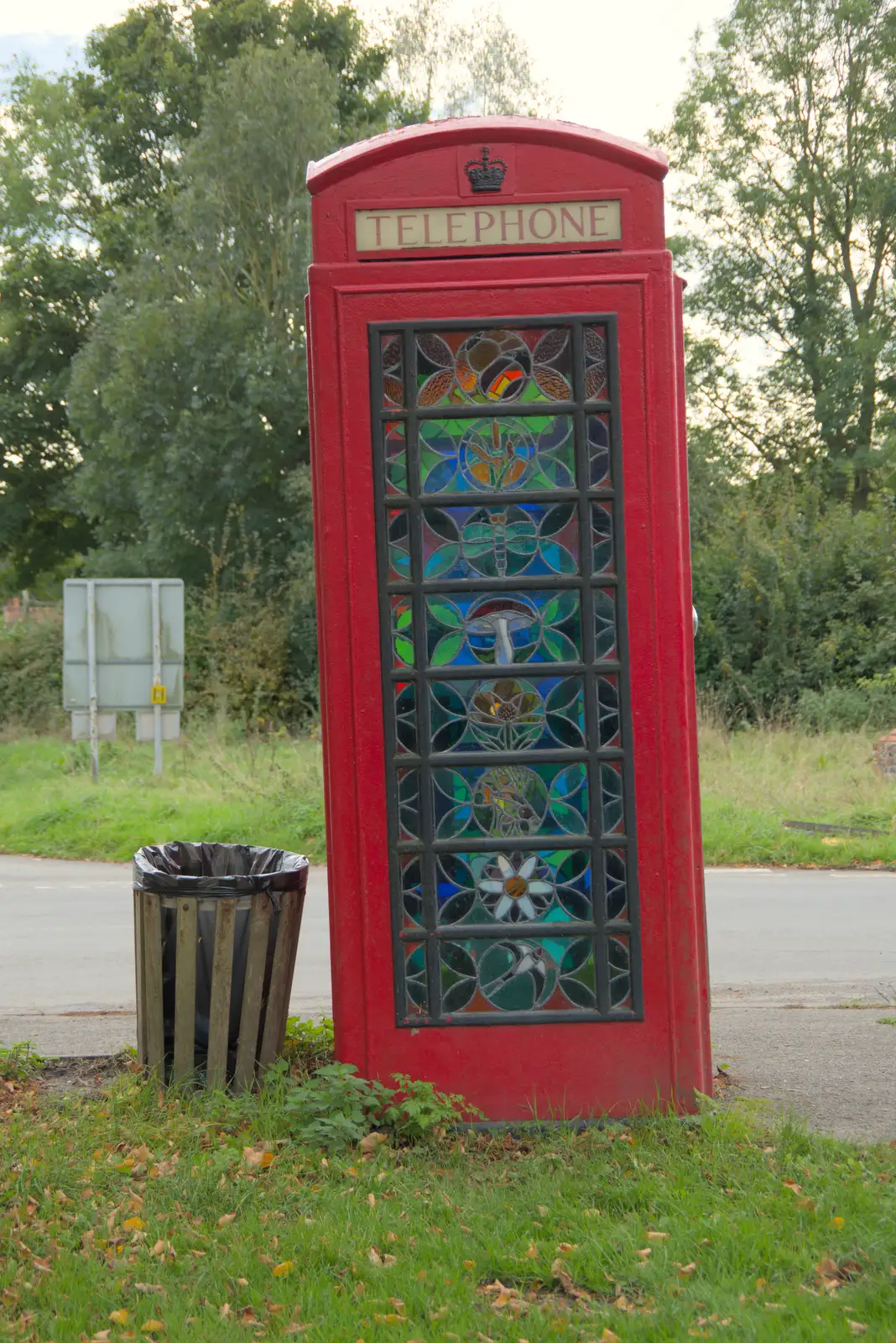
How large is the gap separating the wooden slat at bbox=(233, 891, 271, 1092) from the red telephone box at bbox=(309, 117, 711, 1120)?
0.42 metres

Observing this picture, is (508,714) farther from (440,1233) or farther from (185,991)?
(440,1233)

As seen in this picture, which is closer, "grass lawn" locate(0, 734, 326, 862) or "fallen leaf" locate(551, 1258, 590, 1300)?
"fallen leaf" locate(551, 1258, 590, 1300)

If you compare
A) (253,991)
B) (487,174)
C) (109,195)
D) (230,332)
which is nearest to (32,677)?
(230,332)

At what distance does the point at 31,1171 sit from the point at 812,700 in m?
15.9

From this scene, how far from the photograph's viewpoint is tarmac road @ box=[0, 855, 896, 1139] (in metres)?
5.00

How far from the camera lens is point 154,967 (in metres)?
4.59

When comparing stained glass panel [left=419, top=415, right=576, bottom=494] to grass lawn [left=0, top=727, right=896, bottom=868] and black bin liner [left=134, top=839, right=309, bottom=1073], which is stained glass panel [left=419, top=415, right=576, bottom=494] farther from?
grass lawn [left=0, top=727, right=896, bottom=868]

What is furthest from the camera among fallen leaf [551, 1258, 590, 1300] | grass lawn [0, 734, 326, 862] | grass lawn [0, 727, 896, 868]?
grass lawn [0, 734, 326, 862]

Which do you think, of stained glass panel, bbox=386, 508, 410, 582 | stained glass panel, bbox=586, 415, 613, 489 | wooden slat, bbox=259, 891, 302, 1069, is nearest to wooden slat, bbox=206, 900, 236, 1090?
wooden slat, bbox=259, 891, 302, 1069

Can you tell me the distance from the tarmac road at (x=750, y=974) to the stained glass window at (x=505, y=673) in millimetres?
Result: 1131

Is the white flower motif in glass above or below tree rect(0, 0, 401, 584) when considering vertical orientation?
below

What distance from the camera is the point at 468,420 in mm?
4309

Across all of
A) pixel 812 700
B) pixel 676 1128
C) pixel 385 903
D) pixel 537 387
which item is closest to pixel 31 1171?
pixel 385 903

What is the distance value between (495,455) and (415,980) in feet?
5.56
